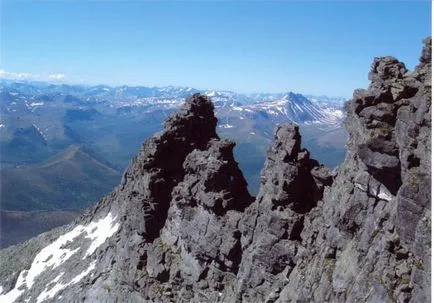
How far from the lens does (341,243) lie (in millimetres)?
44375

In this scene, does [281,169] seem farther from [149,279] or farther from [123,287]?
[123,287]

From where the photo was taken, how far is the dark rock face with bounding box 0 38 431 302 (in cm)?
3662

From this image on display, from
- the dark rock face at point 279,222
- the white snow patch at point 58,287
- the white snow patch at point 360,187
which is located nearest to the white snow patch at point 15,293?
the dark rock face at point 279,222

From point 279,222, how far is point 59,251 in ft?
235

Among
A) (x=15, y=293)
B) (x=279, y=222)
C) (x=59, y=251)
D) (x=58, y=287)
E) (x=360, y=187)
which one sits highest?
(x=360, y=187)

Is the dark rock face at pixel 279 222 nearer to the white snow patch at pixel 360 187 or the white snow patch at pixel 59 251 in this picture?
the white snow patch at pixel 360 187

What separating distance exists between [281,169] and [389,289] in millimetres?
23507

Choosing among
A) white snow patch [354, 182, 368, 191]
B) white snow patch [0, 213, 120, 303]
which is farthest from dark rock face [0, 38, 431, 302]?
white snow patch [0, 213, 120, 303]

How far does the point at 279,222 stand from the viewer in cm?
5528

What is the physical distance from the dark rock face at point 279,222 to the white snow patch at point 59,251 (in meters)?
0.89

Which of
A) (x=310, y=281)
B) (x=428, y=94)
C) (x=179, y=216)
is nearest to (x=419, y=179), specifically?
(x=428, y=94)

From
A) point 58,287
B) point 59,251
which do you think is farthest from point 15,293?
point 58,287

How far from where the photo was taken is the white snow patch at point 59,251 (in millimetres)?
102562

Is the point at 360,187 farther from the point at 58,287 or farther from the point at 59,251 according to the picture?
the point at 59,251
